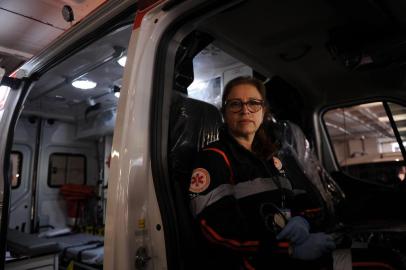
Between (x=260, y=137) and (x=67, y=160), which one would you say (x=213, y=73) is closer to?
(x=260, y=137)

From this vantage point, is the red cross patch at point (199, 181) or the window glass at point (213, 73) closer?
the red cross patch at point (199, 181)

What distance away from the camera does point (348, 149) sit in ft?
41.1

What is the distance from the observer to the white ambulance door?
2.30 m

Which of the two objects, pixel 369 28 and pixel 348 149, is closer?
pixel 369 28

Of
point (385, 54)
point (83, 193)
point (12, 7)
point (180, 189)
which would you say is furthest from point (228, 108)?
point (83, 193)

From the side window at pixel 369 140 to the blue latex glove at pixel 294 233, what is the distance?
167 cm

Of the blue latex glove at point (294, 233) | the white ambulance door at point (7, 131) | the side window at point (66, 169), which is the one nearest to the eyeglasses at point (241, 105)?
the blue latex glove at point (294, 233)

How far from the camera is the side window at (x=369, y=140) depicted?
9.03 feet

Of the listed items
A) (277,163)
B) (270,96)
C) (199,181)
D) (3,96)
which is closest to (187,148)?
(199,181)

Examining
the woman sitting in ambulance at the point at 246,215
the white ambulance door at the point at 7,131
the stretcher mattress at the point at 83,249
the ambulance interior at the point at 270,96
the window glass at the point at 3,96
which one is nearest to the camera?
the woman sitting in ambulance at the point at 246,215

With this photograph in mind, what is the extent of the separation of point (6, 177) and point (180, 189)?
1.80 metres

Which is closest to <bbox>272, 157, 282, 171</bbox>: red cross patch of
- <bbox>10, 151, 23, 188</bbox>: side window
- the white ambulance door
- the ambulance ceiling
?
the ambulance ceiling

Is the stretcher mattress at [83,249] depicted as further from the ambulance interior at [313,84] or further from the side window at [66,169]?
the ambulance interior at [313,84]

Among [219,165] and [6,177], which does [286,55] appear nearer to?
[219,165]
